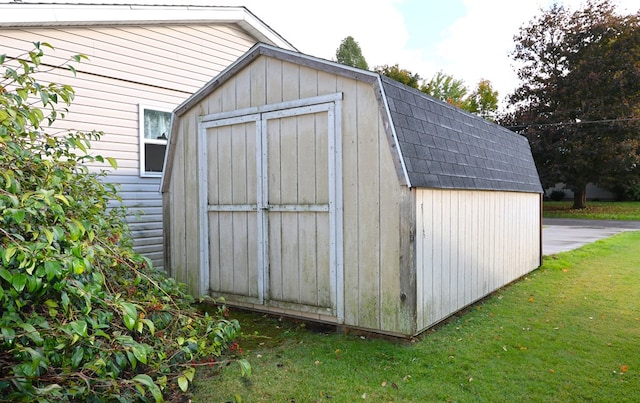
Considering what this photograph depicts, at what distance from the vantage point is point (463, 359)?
3670 mm

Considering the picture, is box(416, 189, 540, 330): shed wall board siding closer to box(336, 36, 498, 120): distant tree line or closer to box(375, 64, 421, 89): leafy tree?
box(375, 64, 421, 89): leafy tree

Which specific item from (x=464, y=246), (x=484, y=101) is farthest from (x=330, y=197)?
(x=484, y=101)

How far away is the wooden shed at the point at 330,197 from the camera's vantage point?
400 centimetres

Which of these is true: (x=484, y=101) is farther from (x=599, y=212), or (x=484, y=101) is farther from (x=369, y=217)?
(x=369, y=217)

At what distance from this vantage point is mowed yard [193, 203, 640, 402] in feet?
10.0

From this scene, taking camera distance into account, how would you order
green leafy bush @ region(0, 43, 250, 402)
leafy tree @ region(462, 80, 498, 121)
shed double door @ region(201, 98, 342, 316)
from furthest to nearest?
leafy tree @ region(462, 80, 498, 121), shed double door @ region(201, 98, 342, 316), green leafy bush @ region(0, 43, 250, 402)

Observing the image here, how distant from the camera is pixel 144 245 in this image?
7262 millimetres

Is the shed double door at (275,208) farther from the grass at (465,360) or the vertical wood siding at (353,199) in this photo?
the grass at (465,360)

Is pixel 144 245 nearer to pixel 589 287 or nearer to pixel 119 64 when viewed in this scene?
pixel 119 64

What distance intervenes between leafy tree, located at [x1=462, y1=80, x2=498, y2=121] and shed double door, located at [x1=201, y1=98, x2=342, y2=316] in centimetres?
3079

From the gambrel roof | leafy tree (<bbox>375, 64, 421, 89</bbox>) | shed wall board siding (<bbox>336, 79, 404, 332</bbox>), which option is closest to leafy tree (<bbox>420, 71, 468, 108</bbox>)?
leafy tree (<bbox>375, 64, 421, 89</bbox>)

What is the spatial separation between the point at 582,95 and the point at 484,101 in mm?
11347

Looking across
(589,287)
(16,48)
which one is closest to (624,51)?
(589,287)

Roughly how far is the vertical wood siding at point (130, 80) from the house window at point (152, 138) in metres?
0.11
